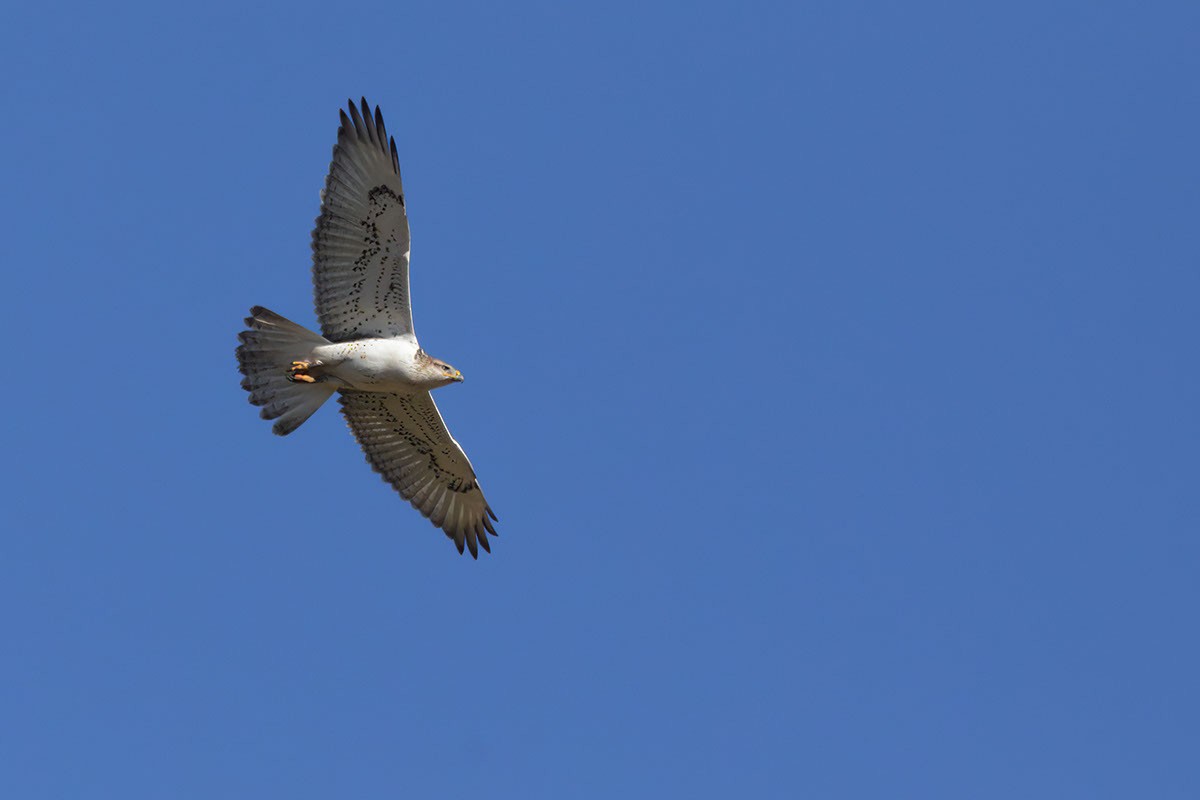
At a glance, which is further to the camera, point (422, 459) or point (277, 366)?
point (422, 459)

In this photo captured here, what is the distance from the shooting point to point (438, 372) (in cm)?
1545

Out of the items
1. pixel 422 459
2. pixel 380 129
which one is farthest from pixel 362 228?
pixel 422 459

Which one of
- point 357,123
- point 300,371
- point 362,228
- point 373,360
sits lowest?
point 300,371

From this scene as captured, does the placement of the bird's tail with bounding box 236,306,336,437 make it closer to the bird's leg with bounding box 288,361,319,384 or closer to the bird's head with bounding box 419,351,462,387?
the bird's leg with bounding box 288,361,319,384

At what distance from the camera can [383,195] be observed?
14836 mm

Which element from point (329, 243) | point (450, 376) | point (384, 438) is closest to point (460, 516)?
point (384, 438)

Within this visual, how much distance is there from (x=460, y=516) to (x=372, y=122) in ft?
15.2

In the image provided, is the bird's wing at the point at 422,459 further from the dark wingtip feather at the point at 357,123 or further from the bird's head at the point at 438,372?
the dark wingtip feather at the point at 357,123

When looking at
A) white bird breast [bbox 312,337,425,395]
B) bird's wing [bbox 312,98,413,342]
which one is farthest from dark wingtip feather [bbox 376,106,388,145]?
white bird breast [bbox 312,337,425,395]

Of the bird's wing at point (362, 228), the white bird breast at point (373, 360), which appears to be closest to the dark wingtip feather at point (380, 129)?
the bird's wing at point (362, 228)

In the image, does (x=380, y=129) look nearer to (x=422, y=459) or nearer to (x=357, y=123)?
(x=357, y=123)

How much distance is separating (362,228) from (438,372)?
1.57m

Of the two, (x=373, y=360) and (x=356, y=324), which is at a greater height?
(x=356, y=324)

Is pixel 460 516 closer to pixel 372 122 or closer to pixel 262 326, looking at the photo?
pixel 262 326
